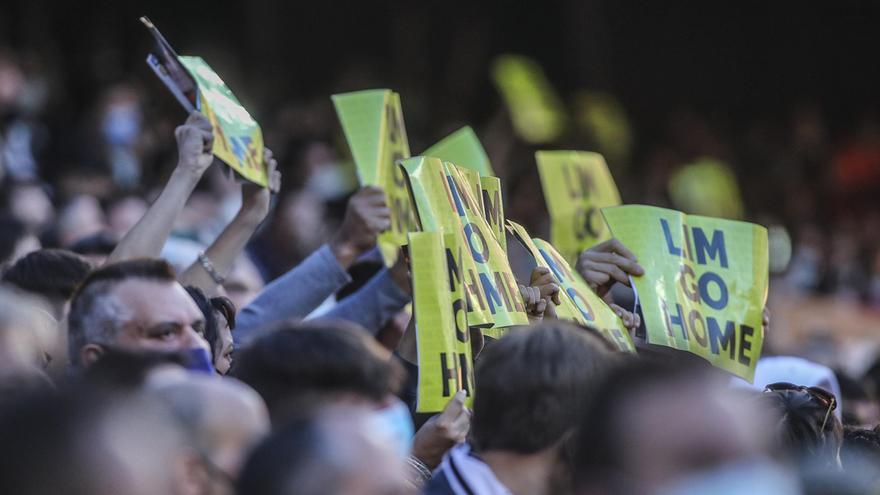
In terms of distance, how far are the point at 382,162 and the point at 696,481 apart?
114 inches

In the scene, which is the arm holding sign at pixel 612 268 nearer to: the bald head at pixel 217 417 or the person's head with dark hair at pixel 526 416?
the person's head with dark hair at pixel 526 416

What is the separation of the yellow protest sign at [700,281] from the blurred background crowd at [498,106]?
134 inches

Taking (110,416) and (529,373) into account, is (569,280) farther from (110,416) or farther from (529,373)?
(110,416)

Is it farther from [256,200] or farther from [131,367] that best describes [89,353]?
[256,200]

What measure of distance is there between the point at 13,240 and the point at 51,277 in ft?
3.86

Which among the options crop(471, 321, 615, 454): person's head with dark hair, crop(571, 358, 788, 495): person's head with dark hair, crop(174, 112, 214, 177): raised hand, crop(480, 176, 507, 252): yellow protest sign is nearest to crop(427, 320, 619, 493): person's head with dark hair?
crop(471, 321, 615, 454): person's head with dark hair

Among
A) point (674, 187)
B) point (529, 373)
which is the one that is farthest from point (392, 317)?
point (674, 187)

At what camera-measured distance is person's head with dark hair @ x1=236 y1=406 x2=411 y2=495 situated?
195 centimetres

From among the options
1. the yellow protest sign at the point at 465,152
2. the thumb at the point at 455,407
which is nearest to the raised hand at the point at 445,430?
the thumb at the point at 455,407

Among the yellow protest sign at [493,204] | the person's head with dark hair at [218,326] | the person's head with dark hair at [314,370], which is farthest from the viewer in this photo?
the yellow protest sign at [493,204]

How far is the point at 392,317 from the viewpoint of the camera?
195 inches

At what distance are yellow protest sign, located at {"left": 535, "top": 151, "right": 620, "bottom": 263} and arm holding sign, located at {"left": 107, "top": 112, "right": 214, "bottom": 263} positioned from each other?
1276 millimetres

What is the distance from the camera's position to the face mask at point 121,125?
9.95 m

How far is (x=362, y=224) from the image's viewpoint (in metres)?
4.73
